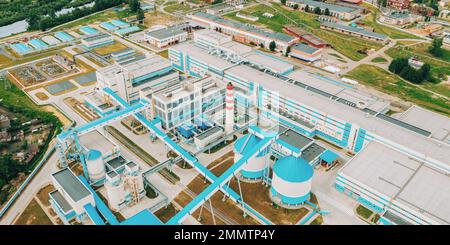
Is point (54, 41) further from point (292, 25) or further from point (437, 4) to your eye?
point (437, 4)

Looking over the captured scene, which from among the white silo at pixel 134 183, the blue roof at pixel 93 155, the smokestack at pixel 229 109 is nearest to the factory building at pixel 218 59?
the smokestack at pixel 229 109

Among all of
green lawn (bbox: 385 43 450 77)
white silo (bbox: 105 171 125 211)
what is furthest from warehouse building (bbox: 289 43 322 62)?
white silo (bbox: 105 171 125 211)

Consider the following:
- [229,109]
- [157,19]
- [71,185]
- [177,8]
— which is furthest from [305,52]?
[71,185]

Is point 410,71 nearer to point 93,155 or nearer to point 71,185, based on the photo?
point 93,155

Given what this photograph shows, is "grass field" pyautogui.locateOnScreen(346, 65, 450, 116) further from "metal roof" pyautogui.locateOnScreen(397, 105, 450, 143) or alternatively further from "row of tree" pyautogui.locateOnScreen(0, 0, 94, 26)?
"row of tree" pyautogui.locateOnScreen(0, 0, 94, 26)

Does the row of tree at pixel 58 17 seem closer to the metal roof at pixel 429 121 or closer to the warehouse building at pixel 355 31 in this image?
the warehouse building at pixel 355 31
